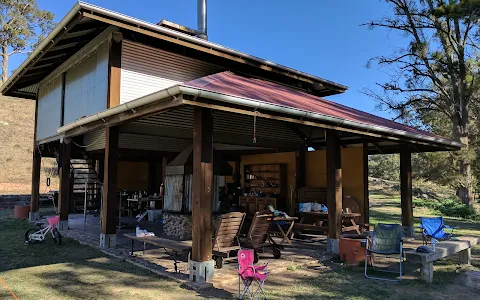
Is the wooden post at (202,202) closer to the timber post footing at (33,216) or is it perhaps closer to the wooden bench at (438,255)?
the wooden bench at (438,255)

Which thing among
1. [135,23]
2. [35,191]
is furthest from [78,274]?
[35,191]

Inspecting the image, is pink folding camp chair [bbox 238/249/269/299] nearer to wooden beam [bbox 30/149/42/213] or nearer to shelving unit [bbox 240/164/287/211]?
shelving unit [bbox 240/164/287/211]

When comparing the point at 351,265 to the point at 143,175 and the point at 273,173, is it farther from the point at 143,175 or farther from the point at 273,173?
the point at 143,175

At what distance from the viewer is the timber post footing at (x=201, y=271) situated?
5102 mm

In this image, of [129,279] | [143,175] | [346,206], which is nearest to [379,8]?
[346,206]

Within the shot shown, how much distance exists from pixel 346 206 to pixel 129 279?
6761 millimetres

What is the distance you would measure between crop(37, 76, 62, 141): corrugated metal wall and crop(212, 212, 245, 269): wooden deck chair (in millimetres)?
7627

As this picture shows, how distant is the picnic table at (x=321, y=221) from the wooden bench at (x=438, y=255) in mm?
2443

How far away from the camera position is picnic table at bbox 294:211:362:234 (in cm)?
863

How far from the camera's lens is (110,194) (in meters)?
7.74

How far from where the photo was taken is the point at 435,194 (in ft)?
92.8

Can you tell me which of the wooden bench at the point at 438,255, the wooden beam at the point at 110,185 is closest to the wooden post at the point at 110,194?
the wooden beam at the point at 110,185

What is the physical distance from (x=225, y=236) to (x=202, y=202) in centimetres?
108

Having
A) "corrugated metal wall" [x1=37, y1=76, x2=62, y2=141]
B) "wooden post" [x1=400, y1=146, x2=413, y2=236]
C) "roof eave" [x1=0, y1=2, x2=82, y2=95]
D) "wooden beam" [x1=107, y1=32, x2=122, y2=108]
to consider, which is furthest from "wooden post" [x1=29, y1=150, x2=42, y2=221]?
"wooden post" [x1=400, y1=146, x2=413, y2=236]
